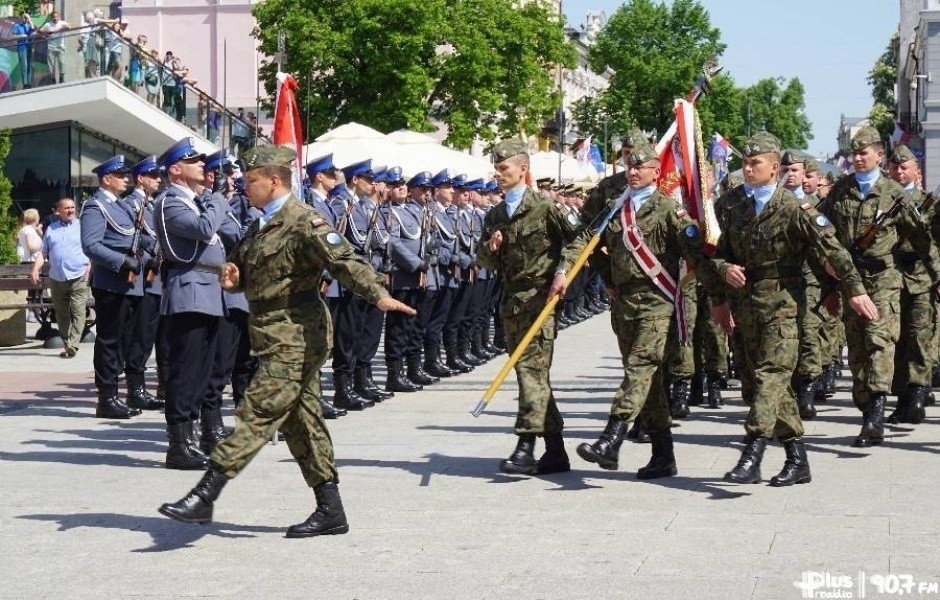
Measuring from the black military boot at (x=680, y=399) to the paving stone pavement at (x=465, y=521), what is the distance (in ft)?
1.09

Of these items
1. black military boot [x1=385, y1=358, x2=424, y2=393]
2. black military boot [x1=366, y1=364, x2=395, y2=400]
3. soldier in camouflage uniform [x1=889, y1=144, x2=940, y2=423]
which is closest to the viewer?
soldier in camouflage uniform [x1=889, y1=144, x2=940, y2=423]

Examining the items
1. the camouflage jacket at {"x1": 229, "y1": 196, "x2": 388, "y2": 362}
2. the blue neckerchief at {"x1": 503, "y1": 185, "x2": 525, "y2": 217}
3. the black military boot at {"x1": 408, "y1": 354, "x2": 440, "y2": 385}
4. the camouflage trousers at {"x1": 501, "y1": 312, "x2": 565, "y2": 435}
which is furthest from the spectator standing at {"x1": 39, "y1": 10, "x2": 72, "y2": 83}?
the camouflage jacket at {"x1": 229, "y1": 196, "x2": 388, "y2": 362}

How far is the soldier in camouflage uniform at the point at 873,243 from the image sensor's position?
38.1ft

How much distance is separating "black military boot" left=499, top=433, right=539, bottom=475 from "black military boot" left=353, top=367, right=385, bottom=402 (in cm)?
458

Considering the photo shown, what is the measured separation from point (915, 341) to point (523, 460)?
3631mm

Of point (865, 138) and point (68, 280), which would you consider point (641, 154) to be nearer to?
point (865, 138)

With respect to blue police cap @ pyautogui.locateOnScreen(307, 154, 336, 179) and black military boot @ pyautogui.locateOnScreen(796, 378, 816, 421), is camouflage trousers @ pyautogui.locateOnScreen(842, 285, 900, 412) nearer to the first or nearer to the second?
black military boot @ pyautogui.locateOnScreen(796, 378, 816, 421)

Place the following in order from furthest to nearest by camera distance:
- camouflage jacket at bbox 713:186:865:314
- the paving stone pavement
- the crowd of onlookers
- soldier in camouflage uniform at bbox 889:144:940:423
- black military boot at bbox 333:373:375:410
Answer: the crowd of onlookers
black military boot at bbox 333:373:375:410
soldier in camouflage uniform at bbox 889:144:940:423
camouflage jacket at bbox 713:186:865:314
the paving stone pavement

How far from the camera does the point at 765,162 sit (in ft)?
31.7

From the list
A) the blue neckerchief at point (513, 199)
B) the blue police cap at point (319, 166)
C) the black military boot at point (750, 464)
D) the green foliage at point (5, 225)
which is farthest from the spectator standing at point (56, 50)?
the black military boot at point (750, 464)

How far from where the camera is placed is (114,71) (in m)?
31.1

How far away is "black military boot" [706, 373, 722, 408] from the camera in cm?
1404

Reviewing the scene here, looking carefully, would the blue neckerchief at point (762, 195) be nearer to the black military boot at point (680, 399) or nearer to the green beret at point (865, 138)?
the green beret at point (865, 138)

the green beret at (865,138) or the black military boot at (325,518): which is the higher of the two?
the green beret at (865,138)
